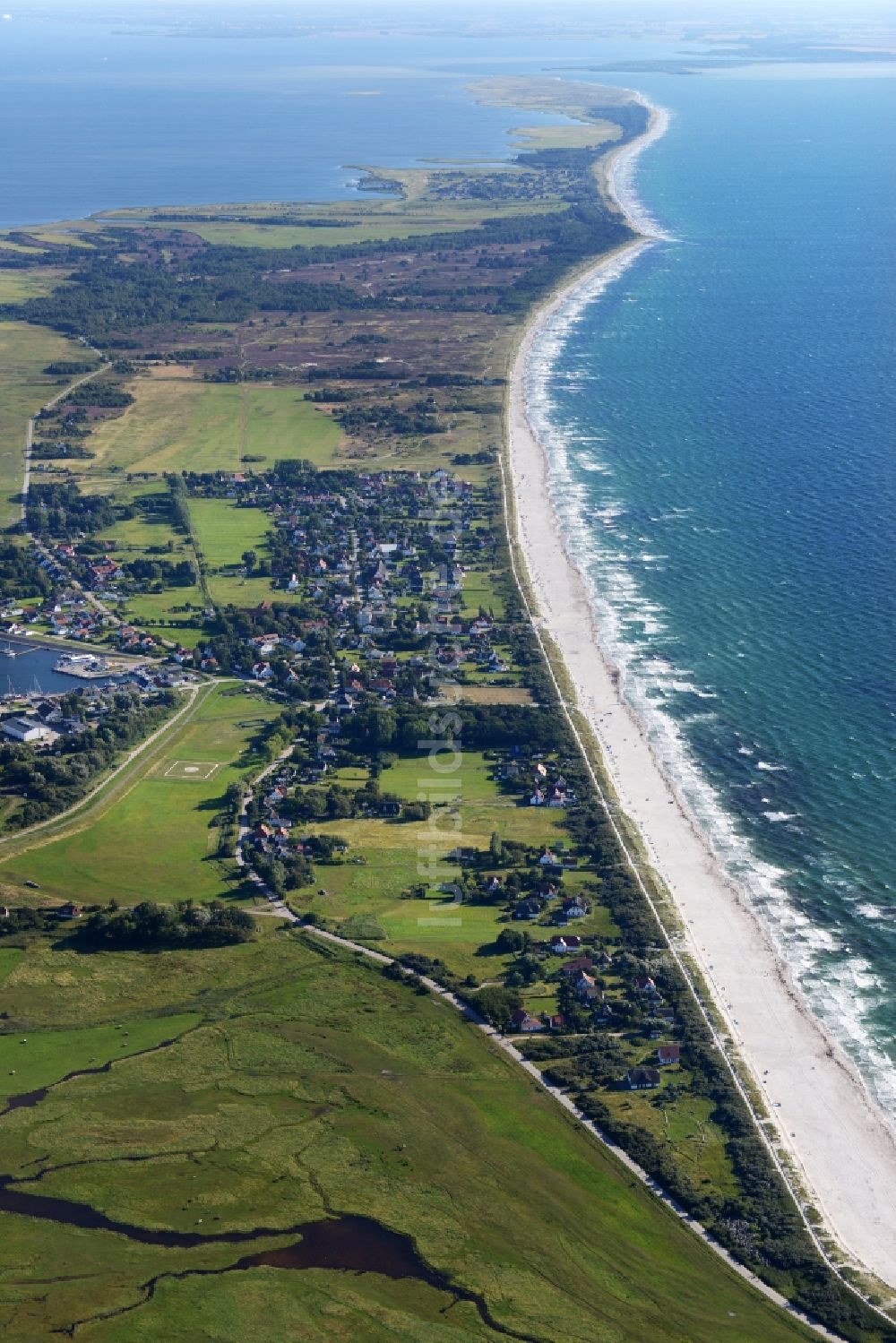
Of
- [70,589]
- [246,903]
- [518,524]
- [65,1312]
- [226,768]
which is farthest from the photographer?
[518,524]

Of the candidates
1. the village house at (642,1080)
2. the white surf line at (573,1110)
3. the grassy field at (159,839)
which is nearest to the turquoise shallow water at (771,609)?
the village house at (642,1080)

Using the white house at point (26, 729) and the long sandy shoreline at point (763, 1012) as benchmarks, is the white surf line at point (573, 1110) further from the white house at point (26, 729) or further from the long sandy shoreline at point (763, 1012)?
the white house at point (26, 729)

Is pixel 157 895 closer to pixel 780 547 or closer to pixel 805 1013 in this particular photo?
pixel 805 1013

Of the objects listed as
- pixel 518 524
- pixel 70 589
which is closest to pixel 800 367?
pixel 518 524

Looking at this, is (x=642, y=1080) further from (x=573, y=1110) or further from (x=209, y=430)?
(x=209, y=430)

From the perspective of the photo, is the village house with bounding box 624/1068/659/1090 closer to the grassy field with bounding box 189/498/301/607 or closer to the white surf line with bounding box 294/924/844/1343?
the white surf line with bounding box 294/924/844/1343

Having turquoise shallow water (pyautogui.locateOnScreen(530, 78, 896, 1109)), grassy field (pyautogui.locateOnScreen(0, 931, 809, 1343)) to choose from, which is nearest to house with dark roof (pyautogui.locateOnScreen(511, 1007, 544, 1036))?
grassy field (pyautogui.locateOnScreen(0, 931, 809, 1343))
